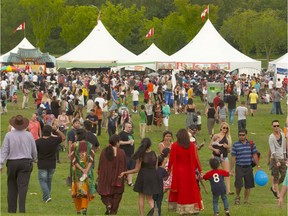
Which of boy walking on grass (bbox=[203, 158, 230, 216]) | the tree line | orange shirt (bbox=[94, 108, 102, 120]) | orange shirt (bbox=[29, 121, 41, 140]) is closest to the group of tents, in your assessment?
orange shirt (bbox=[94, 108, 102, 120])

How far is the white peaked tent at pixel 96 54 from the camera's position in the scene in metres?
56.5

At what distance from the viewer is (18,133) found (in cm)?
1343

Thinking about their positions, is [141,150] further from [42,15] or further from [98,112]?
[42,15]

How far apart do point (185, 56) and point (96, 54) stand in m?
11.8

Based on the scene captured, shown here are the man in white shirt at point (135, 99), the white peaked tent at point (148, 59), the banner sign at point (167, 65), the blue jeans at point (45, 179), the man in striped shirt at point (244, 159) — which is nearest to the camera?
the blue jeans at point (45, 179)

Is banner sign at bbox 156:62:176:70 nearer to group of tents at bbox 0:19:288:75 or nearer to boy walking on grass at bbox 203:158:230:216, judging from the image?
group of tents at bbox 0:19:288:75

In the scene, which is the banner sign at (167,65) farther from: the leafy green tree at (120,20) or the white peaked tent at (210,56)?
the leafy green tree at (120,20)

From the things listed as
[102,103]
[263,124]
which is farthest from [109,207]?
[263,124]

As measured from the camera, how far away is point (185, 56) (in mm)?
46719

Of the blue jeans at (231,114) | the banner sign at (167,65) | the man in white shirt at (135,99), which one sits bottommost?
the blue jeans at (231,114)

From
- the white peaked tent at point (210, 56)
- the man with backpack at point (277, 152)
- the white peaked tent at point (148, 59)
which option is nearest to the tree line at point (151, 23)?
the white peaked tent at point (148, 59)

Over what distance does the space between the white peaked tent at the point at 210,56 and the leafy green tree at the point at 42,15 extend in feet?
193

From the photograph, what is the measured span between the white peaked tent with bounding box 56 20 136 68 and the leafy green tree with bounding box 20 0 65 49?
46875mm

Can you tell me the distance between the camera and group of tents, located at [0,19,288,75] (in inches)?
1810
